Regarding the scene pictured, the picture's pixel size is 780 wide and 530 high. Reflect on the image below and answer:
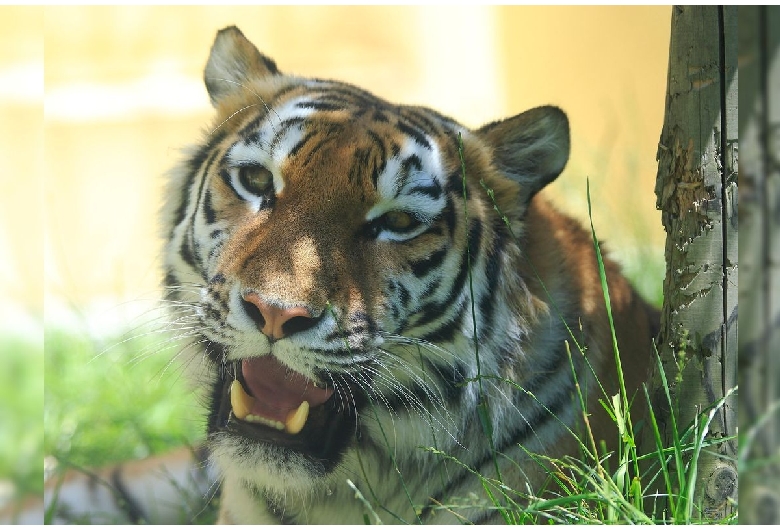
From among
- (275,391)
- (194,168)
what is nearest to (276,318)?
(275,391)

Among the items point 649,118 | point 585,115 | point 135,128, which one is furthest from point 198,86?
point 649,118

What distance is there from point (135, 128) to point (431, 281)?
2.66 m

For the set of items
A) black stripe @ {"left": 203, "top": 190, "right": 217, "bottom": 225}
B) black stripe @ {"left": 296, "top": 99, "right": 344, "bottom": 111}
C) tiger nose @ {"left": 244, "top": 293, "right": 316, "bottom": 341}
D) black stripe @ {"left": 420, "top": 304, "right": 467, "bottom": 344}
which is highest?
black stripe @ {"left": 296, "top": 99, "right": 344, "bottom": 111}

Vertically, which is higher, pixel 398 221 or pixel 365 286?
pixel 398 221

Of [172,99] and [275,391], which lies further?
[172,99]

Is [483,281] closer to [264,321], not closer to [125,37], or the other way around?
[264,321]

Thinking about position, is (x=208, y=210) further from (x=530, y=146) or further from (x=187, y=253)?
(x=530, y=146)

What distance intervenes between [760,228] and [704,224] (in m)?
0.21

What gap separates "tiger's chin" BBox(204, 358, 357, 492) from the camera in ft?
7.61

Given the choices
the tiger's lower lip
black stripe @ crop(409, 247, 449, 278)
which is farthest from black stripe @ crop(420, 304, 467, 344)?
the tiger's lower lip

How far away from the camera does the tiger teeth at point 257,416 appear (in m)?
2.33

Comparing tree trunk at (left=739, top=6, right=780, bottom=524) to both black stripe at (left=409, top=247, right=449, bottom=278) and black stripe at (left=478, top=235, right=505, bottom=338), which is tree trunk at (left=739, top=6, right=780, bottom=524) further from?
black stripe at (left=409, top=247, right=449, bottom=278)

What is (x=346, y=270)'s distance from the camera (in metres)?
2.25

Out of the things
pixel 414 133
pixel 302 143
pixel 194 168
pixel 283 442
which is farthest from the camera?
pixel 194 168
